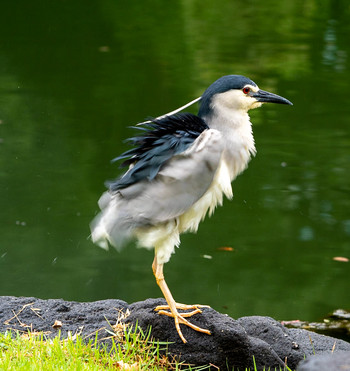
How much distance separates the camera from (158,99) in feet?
32.1

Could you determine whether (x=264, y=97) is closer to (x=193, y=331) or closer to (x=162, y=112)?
(x=193, y=331)

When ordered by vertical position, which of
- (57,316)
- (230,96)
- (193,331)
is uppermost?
(230,96)

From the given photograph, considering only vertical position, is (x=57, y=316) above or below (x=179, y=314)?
below

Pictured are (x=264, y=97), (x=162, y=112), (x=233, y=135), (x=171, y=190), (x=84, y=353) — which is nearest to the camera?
(x=84, y=353)

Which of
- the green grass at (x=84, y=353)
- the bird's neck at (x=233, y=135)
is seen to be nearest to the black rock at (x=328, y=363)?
the green grass at (x=84, y=353)

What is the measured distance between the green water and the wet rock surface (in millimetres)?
1650

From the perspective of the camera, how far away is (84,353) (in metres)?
3.61

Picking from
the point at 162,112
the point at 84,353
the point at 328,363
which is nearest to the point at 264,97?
the point at 84,353

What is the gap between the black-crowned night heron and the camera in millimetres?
3711

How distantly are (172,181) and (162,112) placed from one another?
554cm

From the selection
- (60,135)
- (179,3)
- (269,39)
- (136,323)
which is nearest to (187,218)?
(136,323)

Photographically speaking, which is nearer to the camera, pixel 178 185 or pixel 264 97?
pixel 178 185

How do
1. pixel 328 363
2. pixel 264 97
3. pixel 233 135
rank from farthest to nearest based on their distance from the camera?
pixel 264 97
pixel 233 135
pixel 328 363

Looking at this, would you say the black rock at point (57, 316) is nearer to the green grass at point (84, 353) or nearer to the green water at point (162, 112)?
the green grass at point (84, 353)
